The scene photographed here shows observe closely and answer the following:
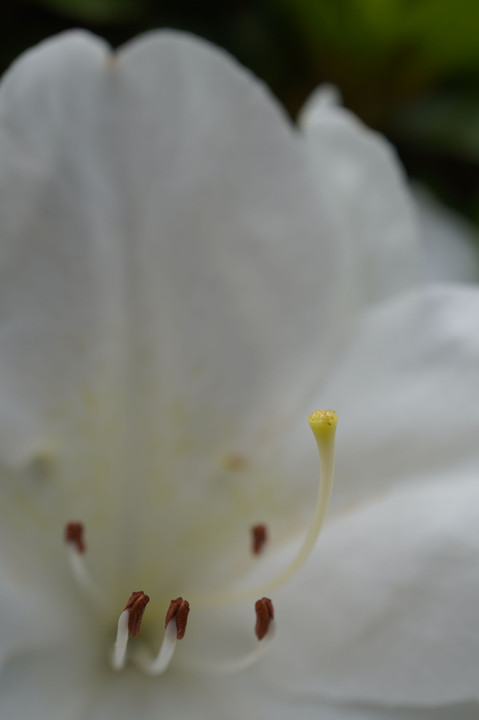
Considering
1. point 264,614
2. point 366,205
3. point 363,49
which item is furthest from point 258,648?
point 363,49

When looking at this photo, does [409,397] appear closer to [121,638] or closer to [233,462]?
[233,462]

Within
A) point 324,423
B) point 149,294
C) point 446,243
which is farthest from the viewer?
point 446,243

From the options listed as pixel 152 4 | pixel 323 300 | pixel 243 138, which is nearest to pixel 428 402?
pixel 323 300

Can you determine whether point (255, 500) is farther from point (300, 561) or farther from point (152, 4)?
point (152, 4)

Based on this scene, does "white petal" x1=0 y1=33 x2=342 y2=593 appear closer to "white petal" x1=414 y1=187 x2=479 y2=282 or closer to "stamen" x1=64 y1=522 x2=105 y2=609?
"stamen" x1=64 y1=522 x2=105 y2=609

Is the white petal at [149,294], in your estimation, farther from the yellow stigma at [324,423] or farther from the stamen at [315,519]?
the yellow stigma at [324,423]
